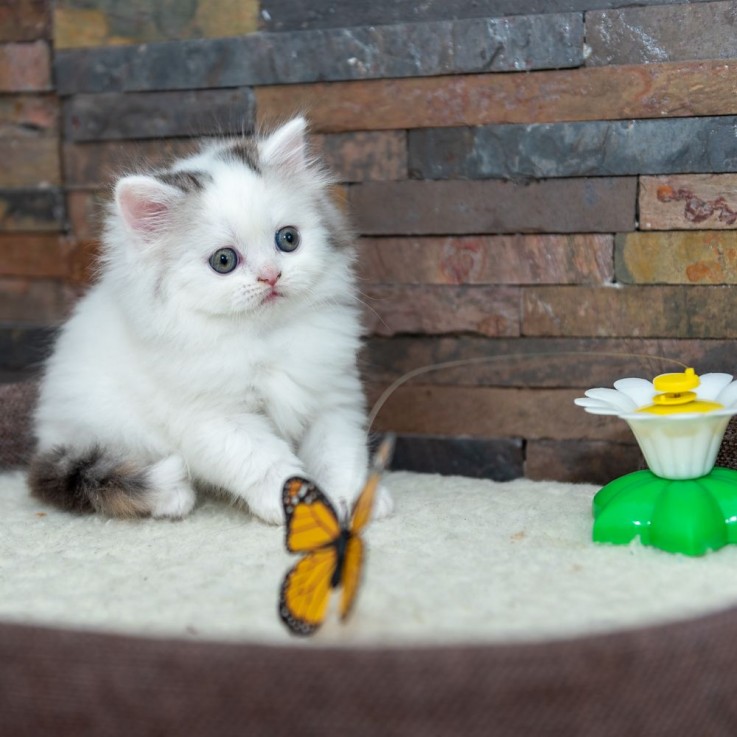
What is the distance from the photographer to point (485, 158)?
79.5 inches

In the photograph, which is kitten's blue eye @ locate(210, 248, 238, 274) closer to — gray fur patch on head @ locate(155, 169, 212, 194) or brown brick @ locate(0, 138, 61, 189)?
gray fur patch on head @ locate(155, 169, 212, 194)

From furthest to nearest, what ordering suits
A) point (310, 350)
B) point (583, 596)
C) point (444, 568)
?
point (310, 350) → point (444, 568) → point (583, 596)

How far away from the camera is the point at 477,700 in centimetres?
102

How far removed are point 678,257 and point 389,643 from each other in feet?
3.90

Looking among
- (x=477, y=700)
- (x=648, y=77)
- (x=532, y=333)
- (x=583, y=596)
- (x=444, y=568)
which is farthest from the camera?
(x=532, y=333)

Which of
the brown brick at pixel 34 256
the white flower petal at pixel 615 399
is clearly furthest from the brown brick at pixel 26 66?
the white flower petal at pixel 615 399

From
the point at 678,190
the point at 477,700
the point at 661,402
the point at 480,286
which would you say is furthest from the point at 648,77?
the point at 477,700

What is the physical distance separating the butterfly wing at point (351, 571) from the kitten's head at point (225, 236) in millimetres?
633

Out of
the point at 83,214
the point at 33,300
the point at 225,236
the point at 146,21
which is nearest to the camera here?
the point at 225,236

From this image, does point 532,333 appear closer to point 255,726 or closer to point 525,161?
point 525,161

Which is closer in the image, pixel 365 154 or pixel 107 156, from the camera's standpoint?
pixel 365 154

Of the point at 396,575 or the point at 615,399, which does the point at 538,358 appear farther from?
the point at 396,575

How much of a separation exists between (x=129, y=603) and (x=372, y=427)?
0.97 metres

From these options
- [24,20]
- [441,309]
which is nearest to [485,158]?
[441,309]
